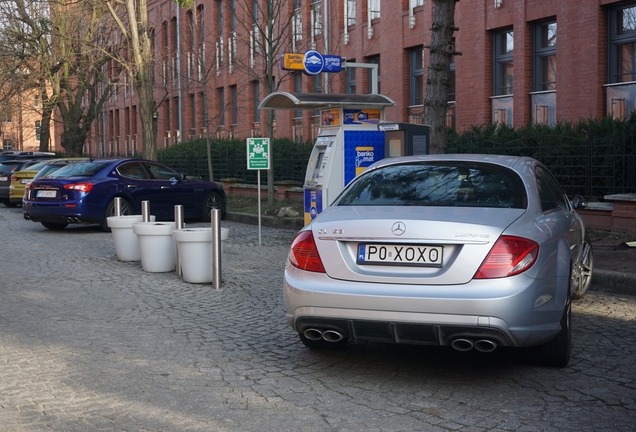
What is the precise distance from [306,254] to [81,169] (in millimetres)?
13322

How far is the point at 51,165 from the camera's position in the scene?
869 inches

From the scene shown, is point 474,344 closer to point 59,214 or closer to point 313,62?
point 313,62

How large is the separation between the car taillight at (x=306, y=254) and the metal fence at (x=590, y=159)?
10101 mm

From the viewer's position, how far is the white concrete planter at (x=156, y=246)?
1149 cm

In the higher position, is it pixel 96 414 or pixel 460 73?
pixel 460 73

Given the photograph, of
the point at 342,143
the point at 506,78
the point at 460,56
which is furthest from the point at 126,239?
the point at 460,56

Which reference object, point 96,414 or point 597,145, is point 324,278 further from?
point 597,145

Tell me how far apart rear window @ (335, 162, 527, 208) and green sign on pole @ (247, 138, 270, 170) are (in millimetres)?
9052

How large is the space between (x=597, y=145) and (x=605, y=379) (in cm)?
1008

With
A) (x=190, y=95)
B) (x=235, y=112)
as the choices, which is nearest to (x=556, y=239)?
(x=235, y=112)

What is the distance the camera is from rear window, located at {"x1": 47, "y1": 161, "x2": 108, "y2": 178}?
18.1 metres

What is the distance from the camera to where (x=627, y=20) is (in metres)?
18.2

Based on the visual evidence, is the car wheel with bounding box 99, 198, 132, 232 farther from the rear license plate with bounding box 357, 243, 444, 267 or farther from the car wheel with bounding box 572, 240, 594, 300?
the rear license plate with bounding box 357, 243, 444, 267

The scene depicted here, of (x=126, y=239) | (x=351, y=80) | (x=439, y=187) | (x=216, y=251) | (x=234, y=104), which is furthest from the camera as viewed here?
(x=234, y=104)
